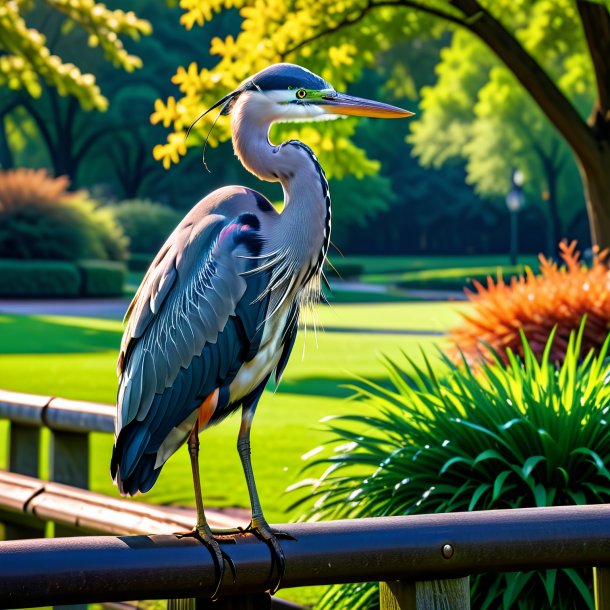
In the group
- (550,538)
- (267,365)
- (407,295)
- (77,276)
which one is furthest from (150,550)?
(407,295)

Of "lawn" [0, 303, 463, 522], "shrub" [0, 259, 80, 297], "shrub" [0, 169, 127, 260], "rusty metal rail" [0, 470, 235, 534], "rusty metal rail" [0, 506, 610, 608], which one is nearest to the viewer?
"rusty metal rail" [0, 506, 610, 608]

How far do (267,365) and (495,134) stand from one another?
41.9 m

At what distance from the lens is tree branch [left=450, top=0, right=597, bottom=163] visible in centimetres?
1324

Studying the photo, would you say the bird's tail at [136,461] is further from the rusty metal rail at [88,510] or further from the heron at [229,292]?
the rusty metal rail at [88,510]

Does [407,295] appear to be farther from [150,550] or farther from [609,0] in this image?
[150,550]

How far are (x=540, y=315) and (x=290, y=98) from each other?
724 centimetres

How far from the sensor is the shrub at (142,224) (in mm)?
41406

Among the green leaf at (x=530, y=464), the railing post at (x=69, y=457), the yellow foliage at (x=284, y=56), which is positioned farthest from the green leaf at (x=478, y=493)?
the yellow foliage at (x=284, y=56)

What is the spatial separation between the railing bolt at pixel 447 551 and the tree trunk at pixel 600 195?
11.0 meters

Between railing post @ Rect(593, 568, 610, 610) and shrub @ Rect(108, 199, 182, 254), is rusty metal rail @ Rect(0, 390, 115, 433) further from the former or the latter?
shrub @ Rect(108, 199, 182, 254)

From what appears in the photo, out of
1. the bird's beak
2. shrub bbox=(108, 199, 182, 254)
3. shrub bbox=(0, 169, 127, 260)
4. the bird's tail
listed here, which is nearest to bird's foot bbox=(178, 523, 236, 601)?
the bird's tail

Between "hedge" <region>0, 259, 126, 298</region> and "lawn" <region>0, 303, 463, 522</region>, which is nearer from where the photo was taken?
"lawn" <region>0, 303, 463, 522</region>

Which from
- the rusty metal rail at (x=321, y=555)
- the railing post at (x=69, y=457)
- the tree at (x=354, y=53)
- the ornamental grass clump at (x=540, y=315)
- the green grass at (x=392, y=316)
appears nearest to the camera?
the rusty metal rail at (x=321, y=555)

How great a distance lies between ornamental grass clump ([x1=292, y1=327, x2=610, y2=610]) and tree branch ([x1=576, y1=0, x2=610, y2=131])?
30.0ft
